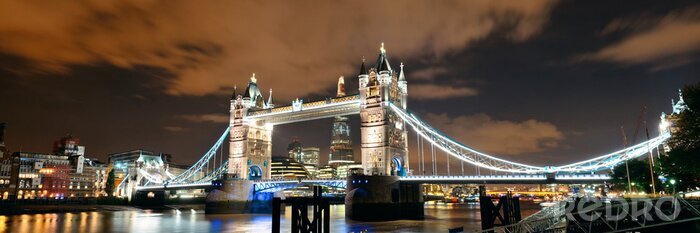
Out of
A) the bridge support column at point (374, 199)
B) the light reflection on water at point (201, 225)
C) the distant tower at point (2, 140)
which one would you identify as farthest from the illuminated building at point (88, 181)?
the bridge support column at point (374, 199)

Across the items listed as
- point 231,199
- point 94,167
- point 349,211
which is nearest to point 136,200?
point 94,167

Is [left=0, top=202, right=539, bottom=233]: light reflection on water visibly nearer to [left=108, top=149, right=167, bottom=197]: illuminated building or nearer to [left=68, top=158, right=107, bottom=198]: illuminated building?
[left=108, top=149, right=167, bottom=197]: illuminated building

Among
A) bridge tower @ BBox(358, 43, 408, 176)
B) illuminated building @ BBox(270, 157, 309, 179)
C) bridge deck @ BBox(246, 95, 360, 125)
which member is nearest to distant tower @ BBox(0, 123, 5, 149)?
bridge deck @ BBox(246, 95, 360, 125)

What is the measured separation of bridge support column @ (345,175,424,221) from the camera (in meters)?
53.5

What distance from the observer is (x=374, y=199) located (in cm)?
5431

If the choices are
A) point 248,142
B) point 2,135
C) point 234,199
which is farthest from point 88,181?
point 234,199

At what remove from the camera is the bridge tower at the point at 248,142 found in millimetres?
78812

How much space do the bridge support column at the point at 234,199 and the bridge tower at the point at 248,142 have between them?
412cm

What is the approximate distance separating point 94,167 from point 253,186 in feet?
233

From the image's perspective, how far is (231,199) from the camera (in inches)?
2808

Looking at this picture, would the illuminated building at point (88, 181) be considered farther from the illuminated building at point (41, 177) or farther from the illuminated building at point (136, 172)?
the illuminated building at point (136, 172)

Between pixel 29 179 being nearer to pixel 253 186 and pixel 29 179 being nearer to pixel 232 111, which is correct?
pixel 232 111

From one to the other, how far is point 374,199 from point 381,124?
452 inches

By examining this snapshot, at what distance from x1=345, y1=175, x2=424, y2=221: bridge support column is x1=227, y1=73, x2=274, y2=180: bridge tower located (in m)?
28.3
